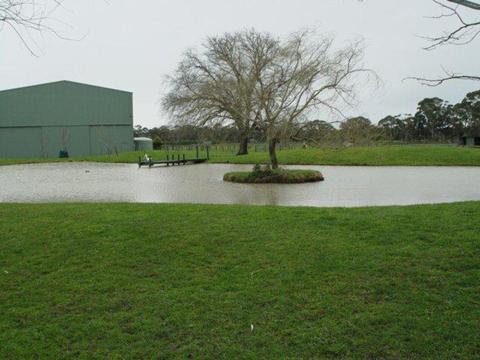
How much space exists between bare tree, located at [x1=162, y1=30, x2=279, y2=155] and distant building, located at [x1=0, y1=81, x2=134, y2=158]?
511 inches

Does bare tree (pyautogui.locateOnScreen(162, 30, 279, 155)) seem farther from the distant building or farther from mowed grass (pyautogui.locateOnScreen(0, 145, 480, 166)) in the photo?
the distant building

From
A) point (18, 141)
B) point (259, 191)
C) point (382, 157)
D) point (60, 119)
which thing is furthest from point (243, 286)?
point (18, 141)

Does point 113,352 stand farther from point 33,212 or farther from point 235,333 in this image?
point 33,212

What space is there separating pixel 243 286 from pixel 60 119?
44094mm

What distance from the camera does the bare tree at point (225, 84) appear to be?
19.1m

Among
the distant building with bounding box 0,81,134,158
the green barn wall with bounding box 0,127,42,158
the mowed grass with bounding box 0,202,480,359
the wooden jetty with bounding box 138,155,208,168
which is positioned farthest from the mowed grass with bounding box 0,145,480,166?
the green barn wall with bounding box 0,127,42,158

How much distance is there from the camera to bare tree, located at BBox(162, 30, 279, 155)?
19.1m

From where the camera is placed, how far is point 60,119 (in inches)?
1774

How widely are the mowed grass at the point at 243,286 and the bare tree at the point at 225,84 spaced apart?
12.0 meters

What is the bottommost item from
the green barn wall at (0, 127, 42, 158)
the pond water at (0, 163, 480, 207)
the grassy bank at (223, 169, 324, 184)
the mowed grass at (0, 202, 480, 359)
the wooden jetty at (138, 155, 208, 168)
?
the mowed grass at (0, 202, 480, 359)

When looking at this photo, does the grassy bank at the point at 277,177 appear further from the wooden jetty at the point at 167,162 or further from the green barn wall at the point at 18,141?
the green barn wall at the point at 18,141

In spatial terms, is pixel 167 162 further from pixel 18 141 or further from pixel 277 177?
pixel 18 141

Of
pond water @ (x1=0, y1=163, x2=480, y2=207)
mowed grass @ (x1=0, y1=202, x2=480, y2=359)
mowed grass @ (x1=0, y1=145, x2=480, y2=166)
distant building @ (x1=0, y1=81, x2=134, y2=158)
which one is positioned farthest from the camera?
distant building @ (x1=0, y1=81, x2=134, y2=158)

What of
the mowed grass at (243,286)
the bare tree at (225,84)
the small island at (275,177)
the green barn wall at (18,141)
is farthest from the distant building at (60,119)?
the mowed grass at (243,286)
